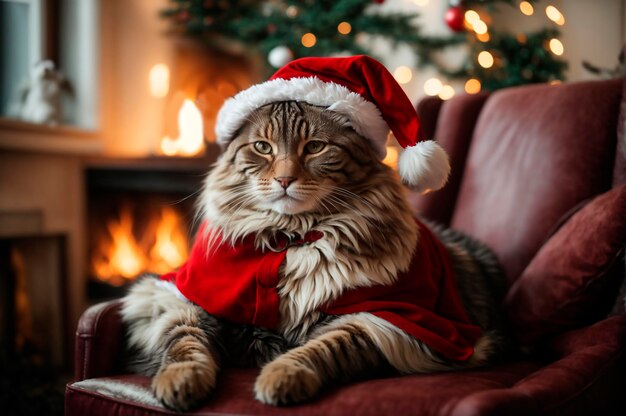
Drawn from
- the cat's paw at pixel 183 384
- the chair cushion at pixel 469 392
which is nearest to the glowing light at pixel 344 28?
the chair cushion at pixel 469 392

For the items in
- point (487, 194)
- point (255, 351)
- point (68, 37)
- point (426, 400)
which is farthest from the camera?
point (68, 37)

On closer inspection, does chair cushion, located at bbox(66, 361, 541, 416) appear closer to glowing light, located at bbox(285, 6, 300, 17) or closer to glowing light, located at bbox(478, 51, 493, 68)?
glowing light, located at bbox(478, 51, 493, 68)

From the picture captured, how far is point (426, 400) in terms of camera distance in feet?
3.31

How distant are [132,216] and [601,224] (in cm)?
278

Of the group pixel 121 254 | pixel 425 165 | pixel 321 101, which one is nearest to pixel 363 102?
pixel 321 101

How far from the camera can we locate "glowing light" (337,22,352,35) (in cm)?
333

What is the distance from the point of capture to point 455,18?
10.1 feet

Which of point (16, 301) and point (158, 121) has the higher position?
point (158, 121)

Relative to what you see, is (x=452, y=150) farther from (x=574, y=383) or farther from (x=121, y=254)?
(x=121, y=254)

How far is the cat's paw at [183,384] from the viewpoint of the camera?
41.0 inches

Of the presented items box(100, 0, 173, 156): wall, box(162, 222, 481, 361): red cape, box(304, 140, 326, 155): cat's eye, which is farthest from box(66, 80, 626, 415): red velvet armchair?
box(100, 0, 173, 156): wall

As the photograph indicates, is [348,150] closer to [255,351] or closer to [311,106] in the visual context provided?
[311,106]

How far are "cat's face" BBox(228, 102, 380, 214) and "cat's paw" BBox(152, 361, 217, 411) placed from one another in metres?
0.38

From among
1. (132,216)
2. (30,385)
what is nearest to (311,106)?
(30,385)
